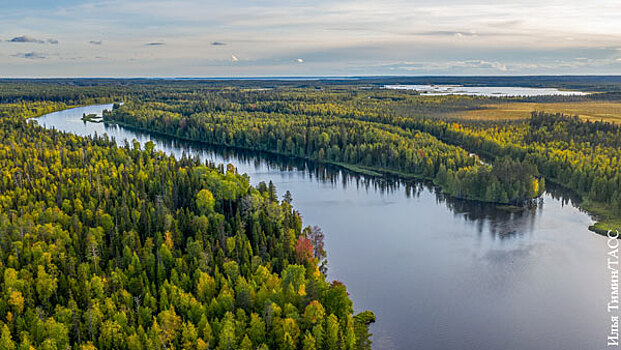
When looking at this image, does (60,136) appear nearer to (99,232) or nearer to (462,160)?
(99,232)

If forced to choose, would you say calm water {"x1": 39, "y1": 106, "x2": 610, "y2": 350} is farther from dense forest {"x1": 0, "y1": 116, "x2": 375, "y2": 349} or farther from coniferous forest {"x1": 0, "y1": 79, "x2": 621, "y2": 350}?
dense forest {"x1": 0, "y1": 116, "x2": 375, "y2": 349}

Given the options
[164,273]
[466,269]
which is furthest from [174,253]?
[466,269]

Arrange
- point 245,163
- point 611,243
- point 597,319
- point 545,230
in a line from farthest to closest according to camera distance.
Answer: point 245,163, point 545,230, point 611,243, point 597,319

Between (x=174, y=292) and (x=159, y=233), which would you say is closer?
(x=174, y=292)

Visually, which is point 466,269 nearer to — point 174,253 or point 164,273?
point 174,253

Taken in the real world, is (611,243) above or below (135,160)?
below

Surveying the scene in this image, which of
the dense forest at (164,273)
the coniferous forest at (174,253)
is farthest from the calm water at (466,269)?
the dense forest at (164,273)

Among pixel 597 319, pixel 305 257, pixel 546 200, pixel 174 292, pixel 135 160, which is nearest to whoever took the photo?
pixel 174 292

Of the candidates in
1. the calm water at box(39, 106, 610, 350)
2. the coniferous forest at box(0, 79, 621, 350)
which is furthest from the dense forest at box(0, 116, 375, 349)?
the calm water at box(39, 106, 610, 350)

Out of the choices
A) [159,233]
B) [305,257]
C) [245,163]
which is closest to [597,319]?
[305,257]
